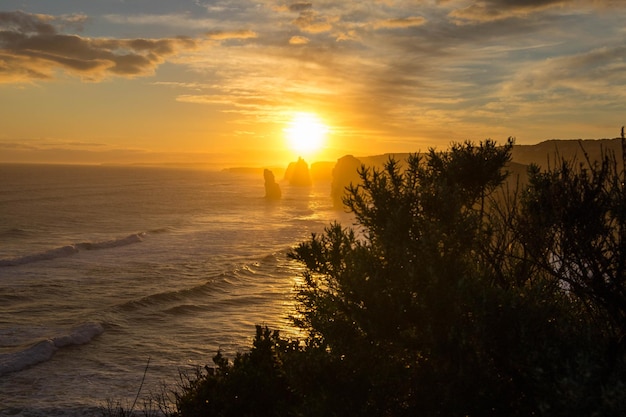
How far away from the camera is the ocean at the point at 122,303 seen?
19000mm

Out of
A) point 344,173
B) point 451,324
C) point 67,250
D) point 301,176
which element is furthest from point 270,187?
point 451,324

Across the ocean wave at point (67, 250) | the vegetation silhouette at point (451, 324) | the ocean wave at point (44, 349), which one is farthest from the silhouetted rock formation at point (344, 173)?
the vegetation silhouette at point (451, 324)

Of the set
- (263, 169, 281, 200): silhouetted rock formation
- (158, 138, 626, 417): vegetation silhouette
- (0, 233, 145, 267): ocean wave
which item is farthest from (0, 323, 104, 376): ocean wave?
(263, 169, 281, 200): silhouetted rock formation

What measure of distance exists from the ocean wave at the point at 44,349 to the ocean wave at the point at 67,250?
19883 millimetres

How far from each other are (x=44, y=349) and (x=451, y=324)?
19873 mm

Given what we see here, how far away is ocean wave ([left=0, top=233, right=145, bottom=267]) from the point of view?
40534 mm

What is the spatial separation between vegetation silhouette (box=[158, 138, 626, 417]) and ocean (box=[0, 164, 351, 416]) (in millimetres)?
7435

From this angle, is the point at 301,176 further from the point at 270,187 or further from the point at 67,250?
the point at 67,250

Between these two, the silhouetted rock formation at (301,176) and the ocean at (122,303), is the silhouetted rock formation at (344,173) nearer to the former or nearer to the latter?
the ocean at (122,303)

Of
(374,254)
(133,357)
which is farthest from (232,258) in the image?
(374,254)

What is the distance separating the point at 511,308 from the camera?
7.00 m

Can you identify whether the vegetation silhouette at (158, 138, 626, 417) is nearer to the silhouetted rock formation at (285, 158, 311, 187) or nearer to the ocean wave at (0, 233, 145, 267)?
the ocean wave at (0, 233, 145, 267)

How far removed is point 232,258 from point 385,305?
37424mm

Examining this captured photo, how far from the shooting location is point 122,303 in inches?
1153
